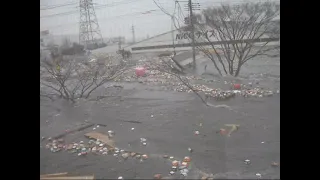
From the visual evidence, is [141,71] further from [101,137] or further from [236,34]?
[236,34]

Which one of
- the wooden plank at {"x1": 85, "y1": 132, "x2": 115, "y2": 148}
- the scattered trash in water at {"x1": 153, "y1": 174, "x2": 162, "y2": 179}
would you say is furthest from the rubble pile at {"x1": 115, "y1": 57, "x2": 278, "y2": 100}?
the scattered trash in water at {"x1": 153, "y1": 174, "x2": 162, "y2": 179}

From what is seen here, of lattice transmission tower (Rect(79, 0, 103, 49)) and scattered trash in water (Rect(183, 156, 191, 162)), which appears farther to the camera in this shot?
lattice transmission tower (Rect(79, 0, 103, 49))

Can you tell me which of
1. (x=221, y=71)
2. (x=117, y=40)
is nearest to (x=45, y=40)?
(x=117, y=40)

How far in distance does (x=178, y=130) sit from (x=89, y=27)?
1254 mm

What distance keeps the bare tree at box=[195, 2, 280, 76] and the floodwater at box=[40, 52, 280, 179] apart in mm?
117

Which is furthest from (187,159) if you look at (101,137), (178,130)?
(101,137)

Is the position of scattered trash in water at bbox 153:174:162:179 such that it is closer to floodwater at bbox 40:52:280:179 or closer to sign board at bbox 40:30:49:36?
floodwater at bbox 40:52:280:179

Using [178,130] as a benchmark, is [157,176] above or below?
below

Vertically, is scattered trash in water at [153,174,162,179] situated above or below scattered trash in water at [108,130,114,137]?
below

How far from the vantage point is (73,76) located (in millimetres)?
2734

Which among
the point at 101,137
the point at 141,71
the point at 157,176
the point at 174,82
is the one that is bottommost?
the point at 157,176

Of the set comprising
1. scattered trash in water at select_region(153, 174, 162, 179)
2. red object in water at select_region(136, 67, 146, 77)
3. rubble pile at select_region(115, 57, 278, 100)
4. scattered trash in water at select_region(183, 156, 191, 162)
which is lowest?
scattered trash in water at select_region(153, 174, 162, 179)

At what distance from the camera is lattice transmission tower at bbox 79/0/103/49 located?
269 cm
